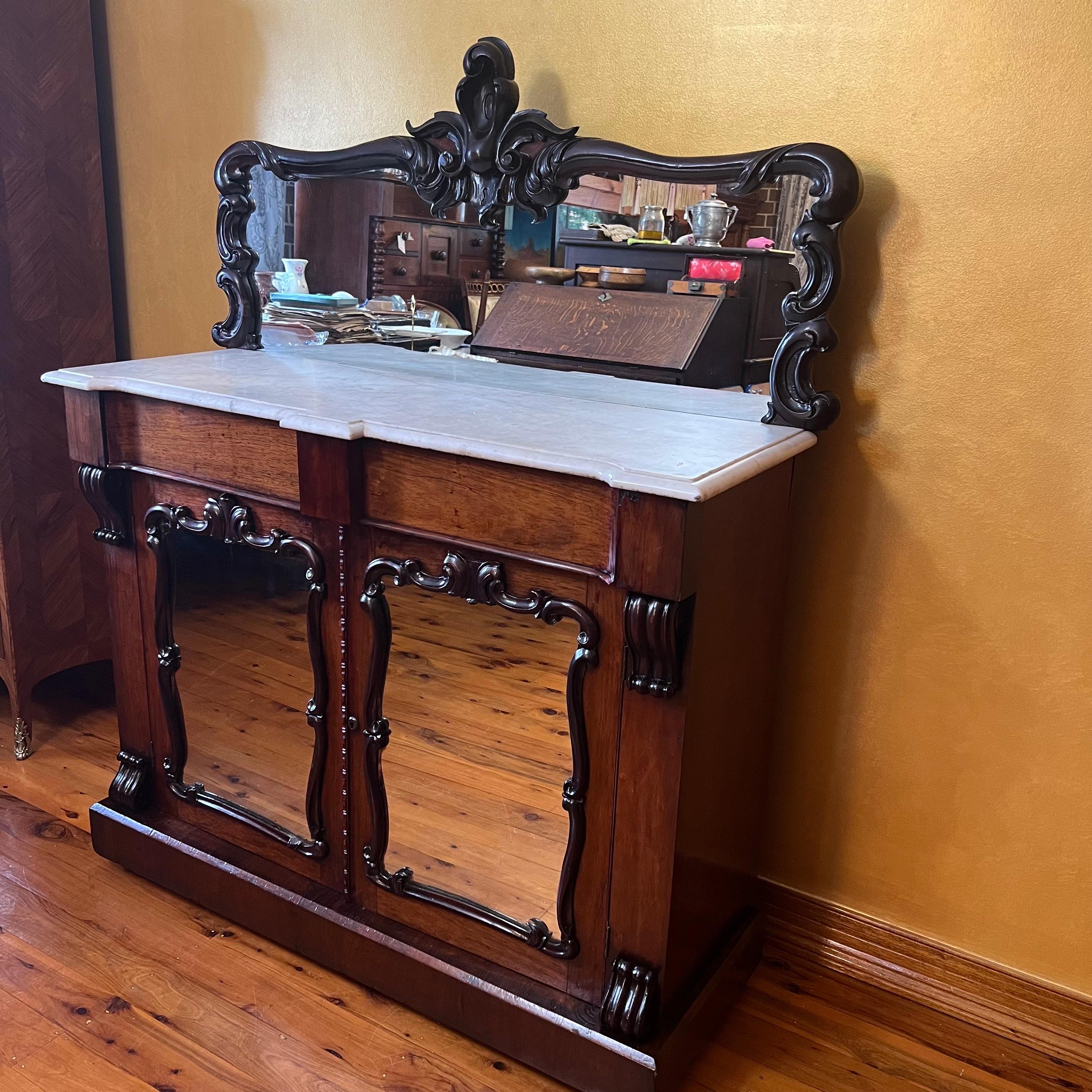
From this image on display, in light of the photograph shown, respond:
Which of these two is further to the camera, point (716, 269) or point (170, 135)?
point (170, 135)

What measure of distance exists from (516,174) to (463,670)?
89 centimetres

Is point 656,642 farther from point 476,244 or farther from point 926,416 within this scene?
point 476,244

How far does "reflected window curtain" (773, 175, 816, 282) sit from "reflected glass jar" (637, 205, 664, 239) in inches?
7.9

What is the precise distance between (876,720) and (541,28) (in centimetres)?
140

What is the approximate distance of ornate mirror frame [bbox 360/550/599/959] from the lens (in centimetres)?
146

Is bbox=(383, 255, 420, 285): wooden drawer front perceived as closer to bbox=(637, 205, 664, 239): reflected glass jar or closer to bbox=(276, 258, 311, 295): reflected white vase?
bbox=(276, 258, 311, 295): reflected white vase

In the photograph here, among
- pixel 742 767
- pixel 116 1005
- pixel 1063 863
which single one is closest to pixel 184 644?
pixel 116 1005

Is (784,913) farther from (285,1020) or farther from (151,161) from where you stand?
(151,161)

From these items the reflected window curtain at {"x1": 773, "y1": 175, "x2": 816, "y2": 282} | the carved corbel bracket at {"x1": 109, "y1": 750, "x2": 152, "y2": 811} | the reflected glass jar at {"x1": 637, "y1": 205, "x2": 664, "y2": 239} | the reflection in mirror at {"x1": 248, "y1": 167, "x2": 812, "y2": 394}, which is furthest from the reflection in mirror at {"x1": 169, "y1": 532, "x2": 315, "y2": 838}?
the reflected window curtain at {"x1": 773, "y1": 175, "x2": 816, "y2": 282}

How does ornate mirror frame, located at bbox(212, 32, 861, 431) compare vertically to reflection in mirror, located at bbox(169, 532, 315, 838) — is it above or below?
above

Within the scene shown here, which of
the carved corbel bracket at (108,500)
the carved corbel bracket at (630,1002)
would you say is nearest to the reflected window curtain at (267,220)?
the carved corbel bracket at (108,500)

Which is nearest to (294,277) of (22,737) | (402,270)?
(402,270)

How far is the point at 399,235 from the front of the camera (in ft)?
6.37

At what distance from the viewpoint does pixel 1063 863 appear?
1.68 meters
